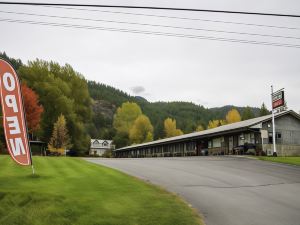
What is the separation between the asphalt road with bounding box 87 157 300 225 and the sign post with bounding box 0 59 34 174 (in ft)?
20.1

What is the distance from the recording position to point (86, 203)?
10961mm

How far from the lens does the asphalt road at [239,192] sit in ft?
35.0

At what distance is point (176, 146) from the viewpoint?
60188 mm

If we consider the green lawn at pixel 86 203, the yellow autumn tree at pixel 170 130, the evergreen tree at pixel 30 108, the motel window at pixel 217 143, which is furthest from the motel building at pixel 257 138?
the yellow autumn tree at pixel 170 130

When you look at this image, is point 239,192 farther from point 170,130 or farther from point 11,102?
point 170,130

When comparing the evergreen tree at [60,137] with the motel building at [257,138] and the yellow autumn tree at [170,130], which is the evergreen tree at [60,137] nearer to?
the motel building at [257,138]

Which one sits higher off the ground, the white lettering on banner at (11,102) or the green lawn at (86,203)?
the white lettering on banner at (11,102)

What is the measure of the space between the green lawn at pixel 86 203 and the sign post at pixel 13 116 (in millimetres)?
1097

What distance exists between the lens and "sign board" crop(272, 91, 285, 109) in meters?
35.7

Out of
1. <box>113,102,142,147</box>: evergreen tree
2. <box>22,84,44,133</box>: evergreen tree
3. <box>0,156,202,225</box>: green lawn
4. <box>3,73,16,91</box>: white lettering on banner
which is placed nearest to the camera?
<box>0,156,202,225</box>: green lawn

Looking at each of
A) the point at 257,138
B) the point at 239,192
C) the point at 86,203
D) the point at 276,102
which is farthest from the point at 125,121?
the point at 86,203

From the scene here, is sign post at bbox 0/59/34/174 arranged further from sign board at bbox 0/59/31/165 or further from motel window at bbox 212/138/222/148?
motel window at bbox 212/138/222/148

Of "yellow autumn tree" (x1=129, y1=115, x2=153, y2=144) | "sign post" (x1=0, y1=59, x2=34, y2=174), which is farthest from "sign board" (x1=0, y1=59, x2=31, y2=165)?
"yellow autumn tree" (x1=129, y1=115, x2=153, y2=144)

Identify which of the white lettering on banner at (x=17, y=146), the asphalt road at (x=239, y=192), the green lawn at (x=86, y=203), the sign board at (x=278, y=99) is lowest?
the asphalt road at (x=239, y=192)
